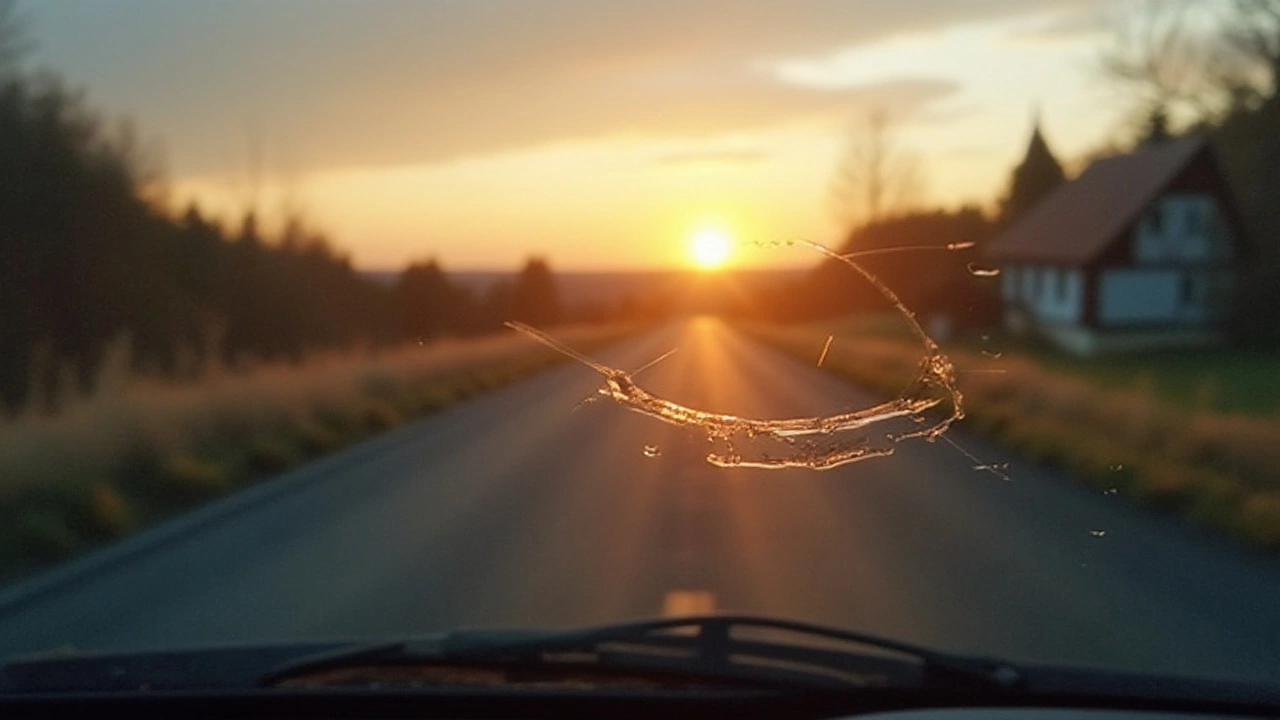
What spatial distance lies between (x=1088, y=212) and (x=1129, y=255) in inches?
129

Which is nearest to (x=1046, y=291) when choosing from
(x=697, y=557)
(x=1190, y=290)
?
(x=697, y=557)

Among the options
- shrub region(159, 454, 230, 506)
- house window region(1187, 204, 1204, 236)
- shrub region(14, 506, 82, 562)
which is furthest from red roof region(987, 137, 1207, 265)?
shrub region(159, 454, 230, 506)

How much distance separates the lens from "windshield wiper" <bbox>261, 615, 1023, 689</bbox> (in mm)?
3889

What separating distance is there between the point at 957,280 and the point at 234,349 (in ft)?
78.4

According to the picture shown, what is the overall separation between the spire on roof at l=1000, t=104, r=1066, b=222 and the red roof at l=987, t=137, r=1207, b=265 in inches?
4.1

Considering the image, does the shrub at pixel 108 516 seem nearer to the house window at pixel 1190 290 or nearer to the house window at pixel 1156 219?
the house window at pixel 1156 219

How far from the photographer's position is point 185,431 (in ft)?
55.1

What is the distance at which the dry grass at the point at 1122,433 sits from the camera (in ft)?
32.2

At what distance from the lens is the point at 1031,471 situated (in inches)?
548

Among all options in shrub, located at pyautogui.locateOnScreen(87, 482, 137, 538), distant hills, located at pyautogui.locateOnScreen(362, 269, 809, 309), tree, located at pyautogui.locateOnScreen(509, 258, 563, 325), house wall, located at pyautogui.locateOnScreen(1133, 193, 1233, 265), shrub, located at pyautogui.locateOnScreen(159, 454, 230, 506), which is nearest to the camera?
distant hills, located at pyautogui.locateOnScreen(362, 269, 809, 309)

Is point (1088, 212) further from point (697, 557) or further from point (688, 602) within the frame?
point (688, 602)

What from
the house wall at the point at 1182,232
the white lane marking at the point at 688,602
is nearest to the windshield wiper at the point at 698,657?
the white lane marking at the point at 688,602

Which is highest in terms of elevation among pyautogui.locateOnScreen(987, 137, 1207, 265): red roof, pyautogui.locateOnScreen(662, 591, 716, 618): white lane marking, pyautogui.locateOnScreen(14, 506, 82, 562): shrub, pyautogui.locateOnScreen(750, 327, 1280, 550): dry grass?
pyautogui.locateOnScreen(987, 137, 1207, 265): red roof

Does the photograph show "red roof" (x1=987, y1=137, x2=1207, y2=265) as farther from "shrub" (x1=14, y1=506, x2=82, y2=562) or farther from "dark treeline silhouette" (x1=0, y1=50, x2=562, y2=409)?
"dark treeline silhouette" (x1=0, y1=50, x2=562, y2=409)
